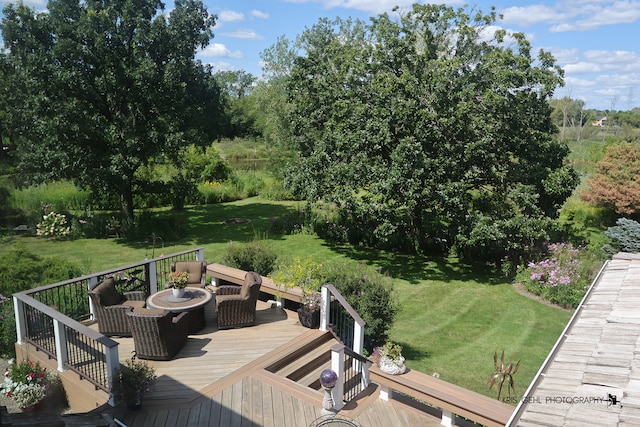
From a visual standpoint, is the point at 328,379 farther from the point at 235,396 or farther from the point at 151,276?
the point at 151,276

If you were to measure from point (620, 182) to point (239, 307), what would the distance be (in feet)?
60.5

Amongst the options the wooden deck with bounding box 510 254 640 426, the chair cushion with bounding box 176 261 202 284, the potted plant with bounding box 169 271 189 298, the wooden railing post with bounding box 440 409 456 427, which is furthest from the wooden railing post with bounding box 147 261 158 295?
the wooden deck with bounding box 510 254 640 426

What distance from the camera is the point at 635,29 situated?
2247 centimetres

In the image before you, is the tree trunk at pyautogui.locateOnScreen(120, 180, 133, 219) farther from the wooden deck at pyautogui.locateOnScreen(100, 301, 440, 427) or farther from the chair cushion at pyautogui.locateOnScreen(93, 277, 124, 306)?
the wooden deck at pyautogui.locateOnScreen(100, 301, 440, 427)

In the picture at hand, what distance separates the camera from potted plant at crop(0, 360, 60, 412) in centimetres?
641

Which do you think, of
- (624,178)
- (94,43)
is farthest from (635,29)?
(94,43)

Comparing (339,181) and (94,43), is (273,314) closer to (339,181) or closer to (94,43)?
(339,181)

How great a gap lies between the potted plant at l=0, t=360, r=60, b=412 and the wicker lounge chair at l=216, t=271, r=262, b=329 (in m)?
2.97

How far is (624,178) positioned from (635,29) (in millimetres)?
8048

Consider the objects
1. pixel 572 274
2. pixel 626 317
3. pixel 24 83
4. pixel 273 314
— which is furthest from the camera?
pixel 24 83

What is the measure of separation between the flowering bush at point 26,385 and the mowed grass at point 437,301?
6008 mm

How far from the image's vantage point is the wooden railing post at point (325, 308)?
868 centimetres

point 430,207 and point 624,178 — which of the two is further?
point 624,178

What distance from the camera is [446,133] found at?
14641 millimetres
